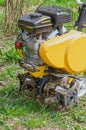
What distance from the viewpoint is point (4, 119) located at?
4.12 m

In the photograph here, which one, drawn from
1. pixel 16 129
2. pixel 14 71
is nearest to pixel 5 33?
pixel 14 71

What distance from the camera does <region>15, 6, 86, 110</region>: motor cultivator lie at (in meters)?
3.97

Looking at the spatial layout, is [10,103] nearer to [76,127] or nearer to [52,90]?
[52,90]

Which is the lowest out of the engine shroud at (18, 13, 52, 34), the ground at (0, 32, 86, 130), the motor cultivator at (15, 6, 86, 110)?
the ground at (0, 32, 86, 130)

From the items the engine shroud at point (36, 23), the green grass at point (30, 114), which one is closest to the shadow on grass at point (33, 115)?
the green grass at point (30, 114)

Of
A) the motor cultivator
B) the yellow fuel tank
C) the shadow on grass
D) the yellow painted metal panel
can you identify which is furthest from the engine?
the shadow on grass

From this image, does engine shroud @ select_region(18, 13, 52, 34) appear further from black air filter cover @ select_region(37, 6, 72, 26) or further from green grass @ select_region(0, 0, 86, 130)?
green grass @ select_region(0, 0, 86, 130)

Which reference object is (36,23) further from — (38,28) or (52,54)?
(52,54)

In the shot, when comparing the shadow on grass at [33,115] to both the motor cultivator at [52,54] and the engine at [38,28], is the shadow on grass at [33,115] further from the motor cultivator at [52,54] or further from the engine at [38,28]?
the engine at [38,28]

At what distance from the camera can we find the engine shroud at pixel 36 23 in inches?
155

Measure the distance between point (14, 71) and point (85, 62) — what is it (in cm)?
134

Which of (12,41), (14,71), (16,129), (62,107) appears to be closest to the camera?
(16,129)

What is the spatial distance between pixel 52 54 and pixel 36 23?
336 millimetres

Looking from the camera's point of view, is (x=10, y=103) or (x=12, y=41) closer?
(x=10, y=103)
